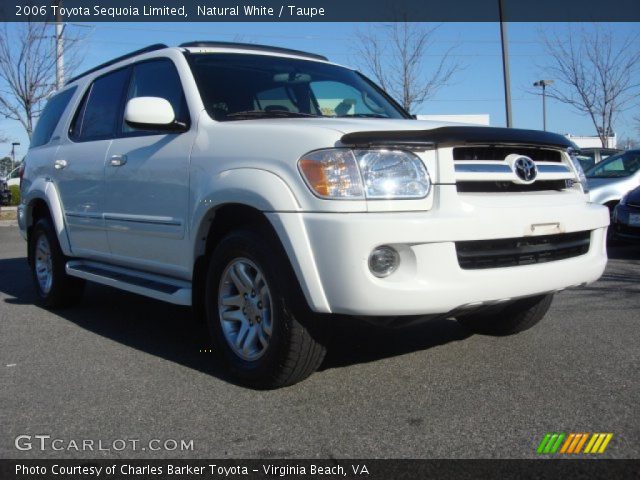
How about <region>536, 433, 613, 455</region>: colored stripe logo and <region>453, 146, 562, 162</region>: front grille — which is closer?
<region>536, 433, 613, 455</region>: colored stripe logo

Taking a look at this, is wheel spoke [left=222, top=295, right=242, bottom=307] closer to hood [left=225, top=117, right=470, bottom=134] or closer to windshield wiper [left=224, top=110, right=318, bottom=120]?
hood [left=225, top=117, right=470, bottom=134]

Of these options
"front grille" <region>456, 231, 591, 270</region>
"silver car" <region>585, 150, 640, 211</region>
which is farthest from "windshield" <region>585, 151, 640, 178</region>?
"front grille" <region>456, 231, 591, 270</region>

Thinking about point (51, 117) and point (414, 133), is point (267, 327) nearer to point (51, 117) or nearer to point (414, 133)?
point (414, 133)

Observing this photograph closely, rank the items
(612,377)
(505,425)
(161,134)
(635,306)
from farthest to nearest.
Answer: (635,306) → (161,134) → (612,377) → (505,425)

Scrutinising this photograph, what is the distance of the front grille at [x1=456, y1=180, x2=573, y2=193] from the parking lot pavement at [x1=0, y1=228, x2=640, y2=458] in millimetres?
959

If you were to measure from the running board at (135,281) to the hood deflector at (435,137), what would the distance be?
1.48 metres

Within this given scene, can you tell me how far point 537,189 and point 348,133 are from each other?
1187 millimetres

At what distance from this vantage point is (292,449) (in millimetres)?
2699

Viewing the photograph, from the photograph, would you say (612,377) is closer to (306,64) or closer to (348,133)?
(348,133)

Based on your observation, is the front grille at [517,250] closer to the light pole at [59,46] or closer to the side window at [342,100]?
the side window at [342,100]

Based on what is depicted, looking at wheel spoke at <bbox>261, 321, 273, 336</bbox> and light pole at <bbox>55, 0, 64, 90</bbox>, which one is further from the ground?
light pole at <bbox>55, 0, 64, 90</bbox>

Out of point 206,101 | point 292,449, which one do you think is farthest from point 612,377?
point 206,101

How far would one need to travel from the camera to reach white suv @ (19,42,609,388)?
302cm
